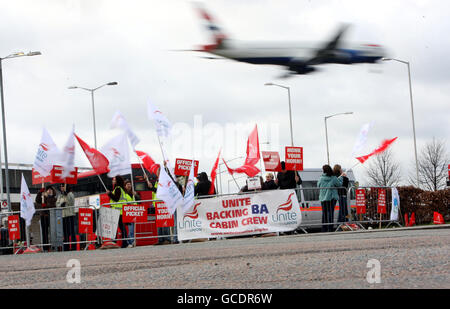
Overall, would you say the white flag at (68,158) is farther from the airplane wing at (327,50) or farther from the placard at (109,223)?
the airplane wing at (327,50)

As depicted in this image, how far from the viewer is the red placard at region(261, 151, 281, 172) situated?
19.4 m

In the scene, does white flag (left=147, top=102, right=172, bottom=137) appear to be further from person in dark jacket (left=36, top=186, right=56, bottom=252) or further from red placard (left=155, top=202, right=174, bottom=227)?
person in dark jacket (left=36, top=186, right=56, bottom=252)

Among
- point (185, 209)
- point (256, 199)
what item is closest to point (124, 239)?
point (185, 209)

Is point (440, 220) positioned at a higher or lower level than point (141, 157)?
lower

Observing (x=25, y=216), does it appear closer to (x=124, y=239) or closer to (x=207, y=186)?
(x=124, y=239)

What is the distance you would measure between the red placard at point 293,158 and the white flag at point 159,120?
10.6ft

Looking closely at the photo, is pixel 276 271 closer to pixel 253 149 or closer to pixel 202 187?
pixel 202 187

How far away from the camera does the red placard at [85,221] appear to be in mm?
18766

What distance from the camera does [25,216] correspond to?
18672mm

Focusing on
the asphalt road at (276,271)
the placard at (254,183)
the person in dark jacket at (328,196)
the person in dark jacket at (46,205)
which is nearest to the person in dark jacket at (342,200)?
the person in dark jacket at (328,196)

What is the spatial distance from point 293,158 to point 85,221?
5711 millimetres

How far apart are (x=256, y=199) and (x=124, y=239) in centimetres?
352

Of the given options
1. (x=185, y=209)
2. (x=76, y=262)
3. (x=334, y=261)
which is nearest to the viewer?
(x=334, y=261)
